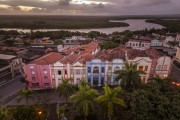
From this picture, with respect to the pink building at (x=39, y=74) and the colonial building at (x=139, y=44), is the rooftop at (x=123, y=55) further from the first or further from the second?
the colonial building at (x=139, y=44)

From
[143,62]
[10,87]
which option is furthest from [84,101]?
[10,87]

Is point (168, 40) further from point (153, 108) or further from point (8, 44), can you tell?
point (8, 44)

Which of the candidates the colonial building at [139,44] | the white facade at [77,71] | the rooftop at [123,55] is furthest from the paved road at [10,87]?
the colonial building at [139,44]

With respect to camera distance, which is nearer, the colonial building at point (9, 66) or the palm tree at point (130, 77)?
the palm tree at point (130, 77)

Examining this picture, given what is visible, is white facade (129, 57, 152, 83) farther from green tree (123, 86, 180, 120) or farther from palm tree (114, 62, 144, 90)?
green tree (123, 86, 180, 120)

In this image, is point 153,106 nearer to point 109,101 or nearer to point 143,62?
point 109,101
